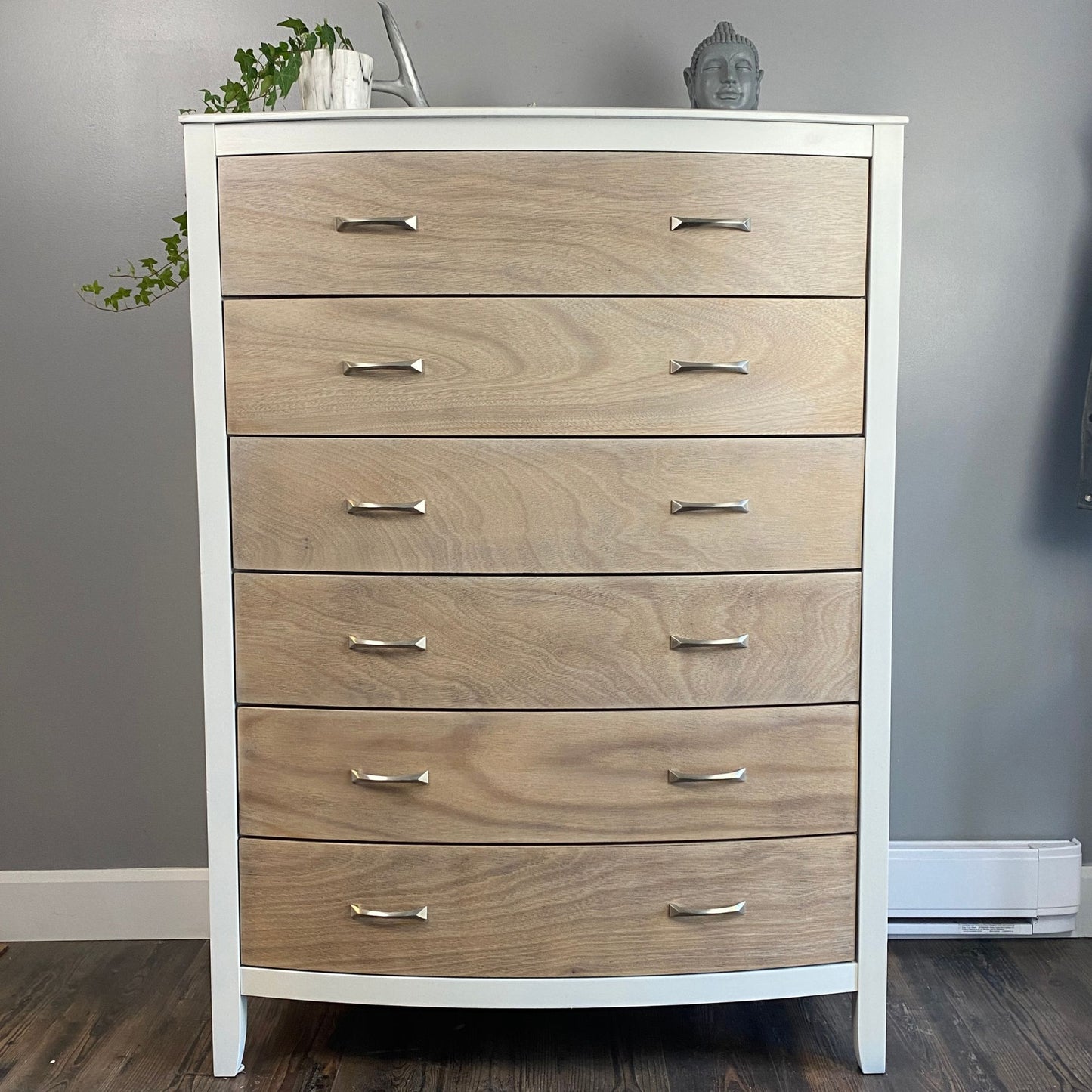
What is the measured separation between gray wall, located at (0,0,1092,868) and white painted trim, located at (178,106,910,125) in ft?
1.65

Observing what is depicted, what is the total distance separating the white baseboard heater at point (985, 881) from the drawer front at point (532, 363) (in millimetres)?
1000

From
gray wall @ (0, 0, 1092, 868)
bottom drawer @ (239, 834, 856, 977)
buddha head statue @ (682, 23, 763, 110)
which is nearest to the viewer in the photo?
bottom drawer @ (239, 834, 856, 977)

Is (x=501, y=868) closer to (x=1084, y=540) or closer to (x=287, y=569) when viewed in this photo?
(x=287, y=569)

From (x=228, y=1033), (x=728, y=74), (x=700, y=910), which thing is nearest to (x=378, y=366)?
(x=728, y=74)

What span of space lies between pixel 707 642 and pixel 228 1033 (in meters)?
0.91

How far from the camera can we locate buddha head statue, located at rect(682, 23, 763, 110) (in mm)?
1575

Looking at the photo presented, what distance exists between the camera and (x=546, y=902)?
1.46m

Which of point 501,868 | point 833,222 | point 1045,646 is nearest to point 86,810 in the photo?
point 501,868

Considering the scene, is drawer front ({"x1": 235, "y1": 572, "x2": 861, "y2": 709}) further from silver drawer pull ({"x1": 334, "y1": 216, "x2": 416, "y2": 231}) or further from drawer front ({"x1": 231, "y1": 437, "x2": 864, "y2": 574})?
silver drawer pull ({"x1": 334, "y1": 216, "x2": 416, "y2": 231})

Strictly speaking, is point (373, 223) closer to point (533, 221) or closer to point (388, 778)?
point (533, 221)

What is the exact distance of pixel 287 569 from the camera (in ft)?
4.76

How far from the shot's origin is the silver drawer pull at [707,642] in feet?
4.71

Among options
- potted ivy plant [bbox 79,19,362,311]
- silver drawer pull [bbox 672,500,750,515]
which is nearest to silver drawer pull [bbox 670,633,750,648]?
silver drawer pull [bbox 672,500,750,515]

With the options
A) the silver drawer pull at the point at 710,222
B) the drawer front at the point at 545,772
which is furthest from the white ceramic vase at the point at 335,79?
the drawer front at the point at 545,772
